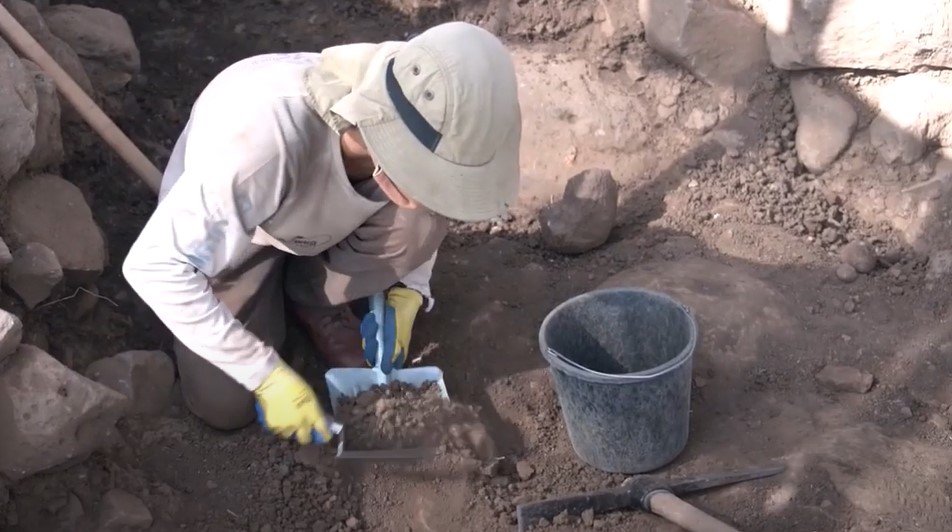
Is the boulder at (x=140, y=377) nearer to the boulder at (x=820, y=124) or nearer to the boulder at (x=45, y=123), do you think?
the boulder at (x=45, y=123)

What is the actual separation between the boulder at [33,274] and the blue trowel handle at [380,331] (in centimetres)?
84

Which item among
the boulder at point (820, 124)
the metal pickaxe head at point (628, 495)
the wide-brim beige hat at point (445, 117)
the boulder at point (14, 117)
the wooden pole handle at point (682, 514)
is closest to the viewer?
the wide-brim beige hat at point (445, 117)

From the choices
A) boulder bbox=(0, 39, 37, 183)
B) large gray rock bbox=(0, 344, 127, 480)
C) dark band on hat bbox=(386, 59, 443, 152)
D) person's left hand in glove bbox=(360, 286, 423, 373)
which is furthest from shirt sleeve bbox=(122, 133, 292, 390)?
boulder bbox=(0, 39, 37, 183)

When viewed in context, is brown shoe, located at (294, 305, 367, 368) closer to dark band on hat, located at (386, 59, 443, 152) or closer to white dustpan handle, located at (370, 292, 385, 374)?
white dustpan handle, located at (370, 292, 385, 374)

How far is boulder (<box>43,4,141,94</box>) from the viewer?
11.0ft

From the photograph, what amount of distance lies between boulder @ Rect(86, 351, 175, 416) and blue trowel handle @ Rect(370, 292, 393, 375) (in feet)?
1.87

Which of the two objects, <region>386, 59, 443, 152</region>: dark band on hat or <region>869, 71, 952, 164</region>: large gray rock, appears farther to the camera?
<region>869, 71, 952, 164</region>: large gray rock

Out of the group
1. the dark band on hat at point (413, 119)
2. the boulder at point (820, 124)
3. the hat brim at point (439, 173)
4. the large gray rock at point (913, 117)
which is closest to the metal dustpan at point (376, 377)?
the hat brim at point (439, 173)

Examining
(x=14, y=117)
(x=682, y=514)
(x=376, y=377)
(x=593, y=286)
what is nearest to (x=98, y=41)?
(x=14, y=117)

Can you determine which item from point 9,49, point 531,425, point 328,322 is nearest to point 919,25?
point 531,425

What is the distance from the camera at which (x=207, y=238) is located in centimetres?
226

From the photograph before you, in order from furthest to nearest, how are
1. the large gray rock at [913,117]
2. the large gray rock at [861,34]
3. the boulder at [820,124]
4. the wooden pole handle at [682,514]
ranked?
the boulder at [820,124]
the large gray rock at [913,117]
the large gray rock at [861,34]
the wooden pole handle at [682,514]

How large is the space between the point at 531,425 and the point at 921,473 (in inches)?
39.5

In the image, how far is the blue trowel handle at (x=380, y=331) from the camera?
9.25 feet
